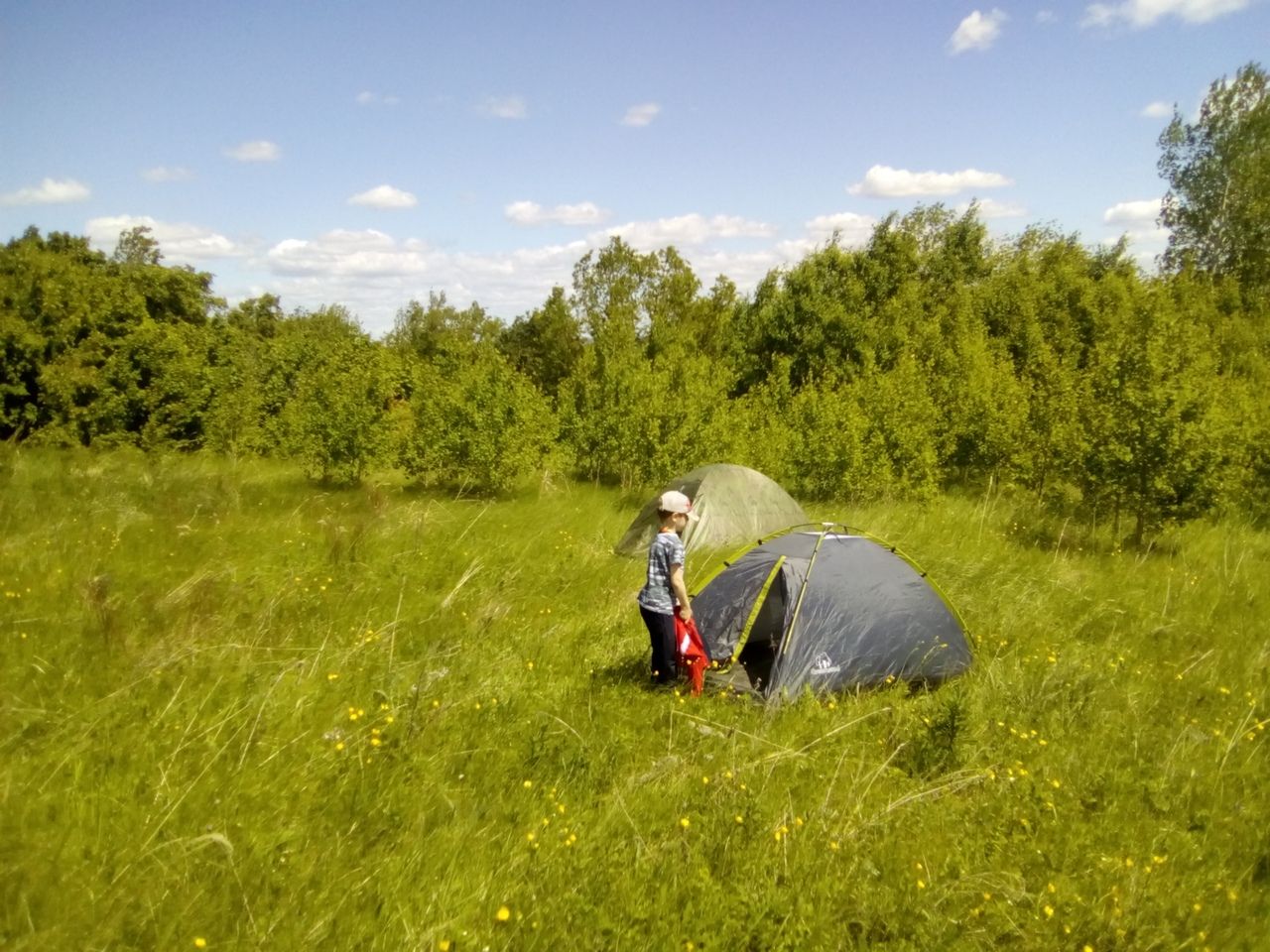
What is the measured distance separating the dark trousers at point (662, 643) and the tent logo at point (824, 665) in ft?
3.55

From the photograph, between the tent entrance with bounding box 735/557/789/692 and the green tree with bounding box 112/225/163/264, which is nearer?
the tent entrance with bounding box 735/557/789/692

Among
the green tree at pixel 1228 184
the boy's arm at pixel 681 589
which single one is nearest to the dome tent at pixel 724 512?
the boy's arm at pixel 681 589

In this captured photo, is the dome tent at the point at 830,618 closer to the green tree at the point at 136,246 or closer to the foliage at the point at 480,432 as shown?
the foliage at the point at 480,432

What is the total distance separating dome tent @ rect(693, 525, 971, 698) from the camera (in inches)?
213

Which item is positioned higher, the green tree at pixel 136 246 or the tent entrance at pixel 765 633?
the green tree at pixel 136 246

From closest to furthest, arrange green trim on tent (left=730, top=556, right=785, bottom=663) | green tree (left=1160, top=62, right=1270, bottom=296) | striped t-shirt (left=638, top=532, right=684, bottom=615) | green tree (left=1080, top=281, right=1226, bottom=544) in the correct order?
1. striped t-shirt (left=638, top=532, right=684, bottom=615)
2. green trim on tent (left=730, top=556, right=785, bottom=663)
3. green tree (left=1080, top=281, right=1226, bottom=544)
4. green tree (left=1160, top=62, right=1270, bottom=296)

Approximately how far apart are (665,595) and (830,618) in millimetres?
1402

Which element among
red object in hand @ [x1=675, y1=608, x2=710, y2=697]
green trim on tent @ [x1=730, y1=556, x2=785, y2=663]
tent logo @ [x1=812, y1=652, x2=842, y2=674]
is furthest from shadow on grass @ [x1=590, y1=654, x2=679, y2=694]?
tent logo @ [x1=812, y1=652, x2=842, y2=674]

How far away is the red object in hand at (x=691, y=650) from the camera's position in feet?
16.7

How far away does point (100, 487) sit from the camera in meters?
9.81

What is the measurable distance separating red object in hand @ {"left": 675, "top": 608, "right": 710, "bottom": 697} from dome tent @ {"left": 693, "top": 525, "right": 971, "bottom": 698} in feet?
1.60

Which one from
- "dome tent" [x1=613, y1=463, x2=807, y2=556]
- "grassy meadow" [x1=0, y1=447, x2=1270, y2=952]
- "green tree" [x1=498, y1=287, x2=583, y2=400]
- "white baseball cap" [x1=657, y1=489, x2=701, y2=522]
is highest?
"green tree" [x1=498, y1=287, x2=583, y2=400]

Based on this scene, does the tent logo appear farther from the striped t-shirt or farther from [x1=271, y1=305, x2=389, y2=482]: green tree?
[x1=271, y1=305, x2=389, y2=482]: green tree

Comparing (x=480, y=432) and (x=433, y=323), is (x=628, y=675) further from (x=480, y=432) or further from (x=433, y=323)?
(x=433, y=323)
